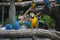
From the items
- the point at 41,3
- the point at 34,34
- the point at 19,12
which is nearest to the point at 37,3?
the point at 41,3

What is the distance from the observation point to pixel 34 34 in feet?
5.76

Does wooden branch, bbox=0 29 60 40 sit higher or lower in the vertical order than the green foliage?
higher

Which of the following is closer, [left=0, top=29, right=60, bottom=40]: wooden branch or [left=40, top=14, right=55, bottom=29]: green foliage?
[left=0, top=29, right=60, bottom=40]: wooden branch

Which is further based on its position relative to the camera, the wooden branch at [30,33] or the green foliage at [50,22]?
the green foliage at [50,22]

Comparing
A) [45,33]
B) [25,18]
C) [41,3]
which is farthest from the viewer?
[25,18]

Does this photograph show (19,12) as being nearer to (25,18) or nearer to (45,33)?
(25,18)

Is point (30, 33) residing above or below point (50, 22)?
above

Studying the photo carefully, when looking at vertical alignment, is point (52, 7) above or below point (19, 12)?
above

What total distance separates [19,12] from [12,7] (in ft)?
11.0

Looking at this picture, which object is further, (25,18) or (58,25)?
(25,18)

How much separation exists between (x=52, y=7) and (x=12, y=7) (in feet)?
2.23

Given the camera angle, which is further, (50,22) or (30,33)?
(50,22)

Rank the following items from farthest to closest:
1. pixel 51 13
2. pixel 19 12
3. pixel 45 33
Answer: pixel 19 12 < pixel 51 13 < pixel 45 33

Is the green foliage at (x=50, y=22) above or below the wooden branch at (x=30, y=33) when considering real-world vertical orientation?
below
